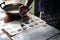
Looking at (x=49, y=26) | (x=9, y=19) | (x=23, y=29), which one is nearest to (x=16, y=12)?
(x=9, y=19)

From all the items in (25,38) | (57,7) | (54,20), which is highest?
(57,7)

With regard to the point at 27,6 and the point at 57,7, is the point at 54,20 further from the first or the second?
the point at 27,6

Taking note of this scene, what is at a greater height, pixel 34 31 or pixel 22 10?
pixel 22 10

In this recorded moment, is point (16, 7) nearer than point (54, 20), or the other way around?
point (54, 20)

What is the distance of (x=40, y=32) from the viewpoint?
988 mm

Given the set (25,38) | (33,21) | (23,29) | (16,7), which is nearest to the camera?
(25,38)

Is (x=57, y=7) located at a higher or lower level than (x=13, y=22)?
higher

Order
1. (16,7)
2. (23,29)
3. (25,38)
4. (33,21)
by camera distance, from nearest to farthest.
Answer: (25,38)
(23,29)
(33,21)
(16,7)

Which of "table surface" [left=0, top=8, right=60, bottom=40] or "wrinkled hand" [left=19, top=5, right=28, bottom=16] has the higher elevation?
"wrinkled hand" [left=19, top=5, right=28, bottom=16]

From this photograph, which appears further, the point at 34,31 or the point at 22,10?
the point at 22,10

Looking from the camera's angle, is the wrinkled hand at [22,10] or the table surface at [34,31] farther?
the wrinkled hand at [22,10]

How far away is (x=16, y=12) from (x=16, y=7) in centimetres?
11

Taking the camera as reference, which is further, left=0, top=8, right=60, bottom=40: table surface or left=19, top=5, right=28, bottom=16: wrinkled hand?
left=19, top=5, right=28, bottom=16: wrinkled hand

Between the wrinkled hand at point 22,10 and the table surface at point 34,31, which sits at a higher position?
the wrinkled hand at point 22,10
